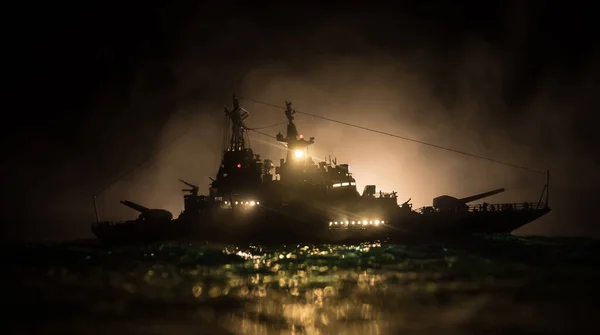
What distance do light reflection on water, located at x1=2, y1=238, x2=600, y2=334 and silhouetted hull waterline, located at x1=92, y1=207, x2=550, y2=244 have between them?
30363mm

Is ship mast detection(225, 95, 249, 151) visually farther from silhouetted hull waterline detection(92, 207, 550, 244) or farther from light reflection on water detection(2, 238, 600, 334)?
light reflection on water detection(2, 238, 600, 334)

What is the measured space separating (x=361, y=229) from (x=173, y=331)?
47046 millimetres

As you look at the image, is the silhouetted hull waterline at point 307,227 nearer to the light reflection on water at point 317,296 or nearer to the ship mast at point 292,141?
the ship mast at point 292,141

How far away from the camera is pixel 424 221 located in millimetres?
61531

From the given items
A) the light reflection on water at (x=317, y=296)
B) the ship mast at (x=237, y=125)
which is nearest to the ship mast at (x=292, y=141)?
the ship mast at (x=237, y=125)

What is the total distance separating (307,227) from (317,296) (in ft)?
146

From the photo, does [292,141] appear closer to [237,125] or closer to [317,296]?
[237,125]

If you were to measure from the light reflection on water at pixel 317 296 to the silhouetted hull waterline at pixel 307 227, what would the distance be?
1195 inches

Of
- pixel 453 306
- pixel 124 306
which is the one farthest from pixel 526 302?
pixel 124 306

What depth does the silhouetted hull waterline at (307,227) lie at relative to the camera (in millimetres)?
60375

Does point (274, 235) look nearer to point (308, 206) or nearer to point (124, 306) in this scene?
point (308, 206)

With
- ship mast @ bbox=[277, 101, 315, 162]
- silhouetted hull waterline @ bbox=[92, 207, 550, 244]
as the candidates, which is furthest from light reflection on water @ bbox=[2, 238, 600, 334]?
ship mast @ bbox=[277, 101, 315, 162]

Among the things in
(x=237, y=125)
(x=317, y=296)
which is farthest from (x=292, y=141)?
(x=317, y=296)

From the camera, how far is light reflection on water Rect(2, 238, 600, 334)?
550 inches
